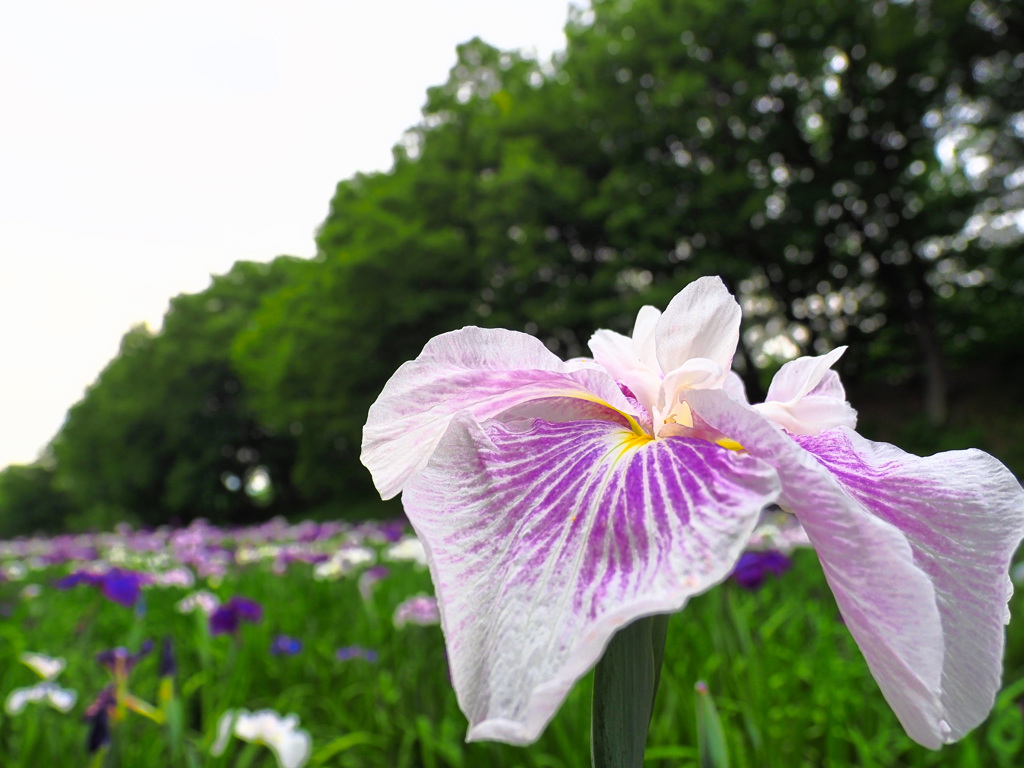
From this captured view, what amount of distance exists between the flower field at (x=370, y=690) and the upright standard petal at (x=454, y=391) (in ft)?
3.92

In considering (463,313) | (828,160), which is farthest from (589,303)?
(828,160)

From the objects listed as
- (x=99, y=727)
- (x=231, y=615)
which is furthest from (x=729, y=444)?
(x=231, y=615)

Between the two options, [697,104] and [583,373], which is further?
[697,104]

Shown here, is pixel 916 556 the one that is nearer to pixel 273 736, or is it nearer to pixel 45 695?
pixel 273 736

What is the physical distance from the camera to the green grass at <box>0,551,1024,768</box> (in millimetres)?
1793

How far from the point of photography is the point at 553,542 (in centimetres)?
41

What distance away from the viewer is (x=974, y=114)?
14.4 meters

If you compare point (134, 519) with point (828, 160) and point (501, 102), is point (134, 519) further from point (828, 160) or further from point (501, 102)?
point (828, 160)

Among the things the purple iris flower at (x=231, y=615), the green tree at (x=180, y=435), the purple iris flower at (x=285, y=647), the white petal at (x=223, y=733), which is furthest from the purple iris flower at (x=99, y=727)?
the green tree at (x=180, y=435)

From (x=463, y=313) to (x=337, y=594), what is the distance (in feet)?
42.7

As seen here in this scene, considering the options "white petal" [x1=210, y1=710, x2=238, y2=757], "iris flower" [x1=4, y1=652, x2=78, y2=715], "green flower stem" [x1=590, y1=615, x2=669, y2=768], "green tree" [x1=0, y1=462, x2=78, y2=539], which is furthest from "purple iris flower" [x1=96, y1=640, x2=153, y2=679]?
"green tree" [x1=0, y1=462, x2=78, y2=539]

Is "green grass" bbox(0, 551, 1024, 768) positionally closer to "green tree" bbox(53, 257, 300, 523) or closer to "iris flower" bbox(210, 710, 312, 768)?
"iris flower" bbox(210, 710, 312, 768)

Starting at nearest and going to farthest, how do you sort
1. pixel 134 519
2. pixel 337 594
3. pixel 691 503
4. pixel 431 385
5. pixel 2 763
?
1. pixel 691 503
2. pixel 431 385
3. pixel 2 763
4. pixel 337 594
5. pixel 134 519

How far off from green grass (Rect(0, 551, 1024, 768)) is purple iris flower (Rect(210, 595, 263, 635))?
0.07m
